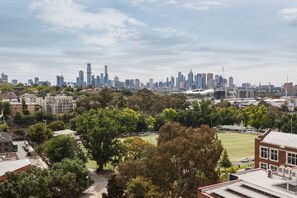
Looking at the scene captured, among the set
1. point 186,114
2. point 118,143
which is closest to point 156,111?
point 186,114

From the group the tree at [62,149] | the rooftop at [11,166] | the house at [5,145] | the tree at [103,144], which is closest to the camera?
the rooftop at [11,166]

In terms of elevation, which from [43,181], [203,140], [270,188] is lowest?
[43,181]

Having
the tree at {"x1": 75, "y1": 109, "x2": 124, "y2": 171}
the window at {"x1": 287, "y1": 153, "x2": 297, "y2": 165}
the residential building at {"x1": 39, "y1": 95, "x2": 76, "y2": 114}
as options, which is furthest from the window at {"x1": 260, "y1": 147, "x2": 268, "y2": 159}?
the residential building at {"x1": 39, "y1": 95, "x2": 76, "y2": 114}

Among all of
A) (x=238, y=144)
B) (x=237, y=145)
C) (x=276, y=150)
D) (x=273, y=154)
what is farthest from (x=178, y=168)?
(x=238, y=144)

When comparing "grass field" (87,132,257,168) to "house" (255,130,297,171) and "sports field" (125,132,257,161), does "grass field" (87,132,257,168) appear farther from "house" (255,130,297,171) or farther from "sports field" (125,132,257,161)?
"house" (255,130,297,171)

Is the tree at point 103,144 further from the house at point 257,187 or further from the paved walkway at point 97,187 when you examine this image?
the house at point 257,187

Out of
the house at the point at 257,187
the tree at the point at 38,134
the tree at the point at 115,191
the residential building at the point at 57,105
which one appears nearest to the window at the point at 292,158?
the house at the point at 257,187

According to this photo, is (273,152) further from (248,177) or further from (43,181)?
(43,181)
